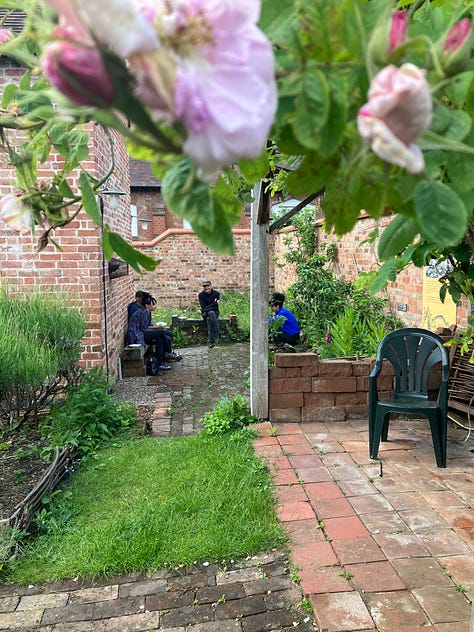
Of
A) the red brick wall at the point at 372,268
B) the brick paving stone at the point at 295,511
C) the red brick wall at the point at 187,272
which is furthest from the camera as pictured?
the red brick wall at the point at 187,272

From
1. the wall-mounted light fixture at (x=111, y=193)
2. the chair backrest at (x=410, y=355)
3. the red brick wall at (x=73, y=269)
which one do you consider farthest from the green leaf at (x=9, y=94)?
the wall-mounted light fixture at (x=111, y=193)

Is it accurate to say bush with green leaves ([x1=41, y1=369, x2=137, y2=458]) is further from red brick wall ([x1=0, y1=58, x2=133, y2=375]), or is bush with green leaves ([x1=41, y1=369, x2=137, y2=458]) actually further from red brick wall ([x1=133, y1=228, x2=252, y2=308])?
red brick wall ([x1=133, y1=228, x2=252, y2=308])

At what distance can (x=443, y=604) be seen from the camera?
97.1 inches

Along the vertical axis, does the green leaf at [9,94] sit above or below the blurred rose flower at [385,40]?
above

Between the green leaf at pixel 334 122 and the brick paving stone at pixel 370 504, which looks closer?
the green leaf at pixel 334 122

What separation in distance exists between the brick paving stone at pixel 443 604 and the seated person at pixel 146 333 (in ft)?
19.9

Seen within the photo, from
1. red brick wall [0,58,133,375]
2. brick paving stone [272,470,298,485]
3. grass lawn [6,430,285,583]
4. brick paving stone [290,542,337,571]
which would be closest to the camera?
brick paving stone [290,542,337,571]

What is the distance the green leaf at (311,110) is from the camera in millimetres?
547

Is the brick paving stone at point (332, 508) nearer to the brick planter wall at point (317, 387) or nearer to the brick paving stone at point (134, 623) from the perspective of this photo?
the brick paving stone at point (134, 623)

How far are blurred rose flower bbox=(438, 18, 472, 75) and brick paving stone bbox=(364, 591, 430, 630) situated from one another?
7.90ft

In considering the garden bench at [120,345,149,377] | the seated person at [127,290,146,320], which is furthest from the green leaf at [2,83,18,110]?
the seated person at [127,290,146,320]

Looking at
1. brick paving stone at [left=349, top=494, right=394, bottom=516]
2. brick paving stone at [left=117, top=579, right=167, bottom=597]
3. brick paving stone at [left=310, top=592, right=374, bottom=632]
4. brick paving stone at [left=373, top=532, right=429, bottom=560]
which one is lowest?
brick paving stone at [left=117, top=579, right=167, bottom=597]

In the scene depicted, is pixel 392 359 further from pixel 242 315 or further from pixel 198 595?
pixel 242 315

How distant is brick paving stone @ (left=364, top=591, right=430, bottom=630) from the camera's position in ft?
7.71
